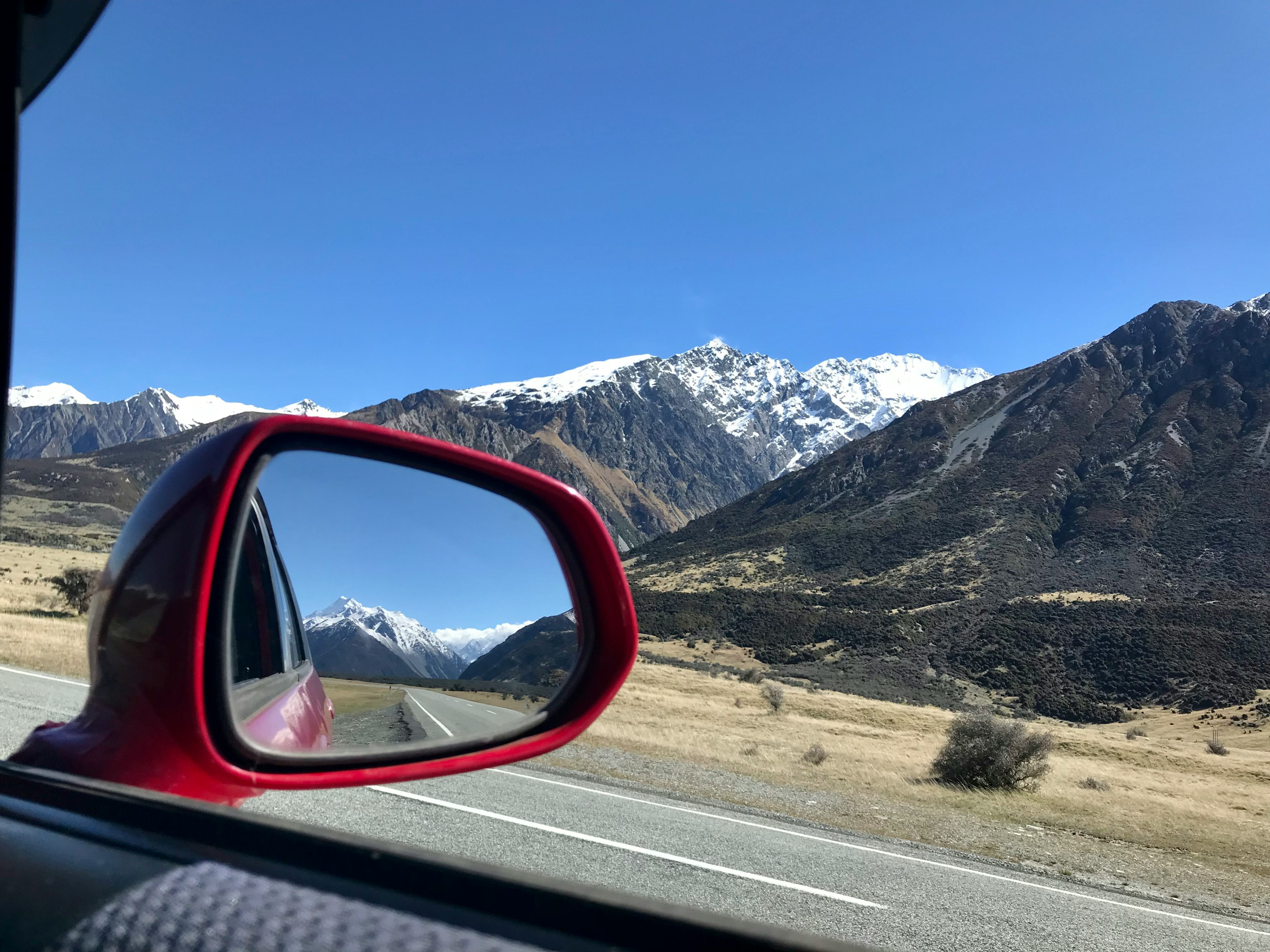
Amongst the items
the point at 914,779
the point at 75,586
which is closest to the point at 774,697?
the point at 914,779

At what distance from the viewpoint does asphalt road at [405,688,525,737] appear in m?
1.69

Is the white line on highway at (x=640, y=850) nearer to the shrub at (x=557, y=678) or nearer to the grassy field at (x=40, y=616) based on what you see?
the grassy field at (x=40, y=616)

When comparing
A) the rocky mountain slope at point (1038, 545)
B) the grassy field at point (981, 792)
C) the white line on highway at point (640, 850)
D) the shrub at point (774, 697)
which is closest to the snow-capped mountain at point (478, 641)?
the white line on highway at point (640, 850)

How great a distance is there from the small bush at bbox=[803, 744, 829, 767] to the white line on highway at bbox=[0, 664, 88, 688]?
13.6 m

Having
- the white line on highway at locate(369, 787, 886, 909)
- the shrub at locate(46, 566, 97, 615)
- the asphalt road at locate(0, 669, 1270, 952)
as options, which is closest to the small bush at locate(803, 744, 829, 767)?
the asphalt road at locate(0, 669, 1270, 952)

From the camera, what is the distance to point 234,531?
1.33 metres

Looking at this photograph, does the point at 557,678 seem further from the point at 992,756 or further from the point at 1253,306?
the point at 1253,306

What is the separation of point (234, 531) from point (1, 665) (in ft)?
57.8

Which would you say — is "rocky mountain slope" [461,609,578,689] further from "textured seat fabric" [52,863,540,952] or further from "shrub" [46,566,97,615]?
"shrub" [46,566,97,615]

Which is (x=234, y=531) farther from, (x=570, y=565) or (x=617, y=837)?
(x=617, y=837)

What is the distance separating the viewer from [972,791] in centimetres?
1600

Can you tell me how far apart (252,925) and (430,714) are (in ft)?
2.89

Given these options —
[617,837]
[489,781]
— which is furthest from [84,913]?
[489,781]

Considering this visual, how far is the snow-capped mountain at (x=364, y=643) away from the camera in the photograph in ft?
5.77
